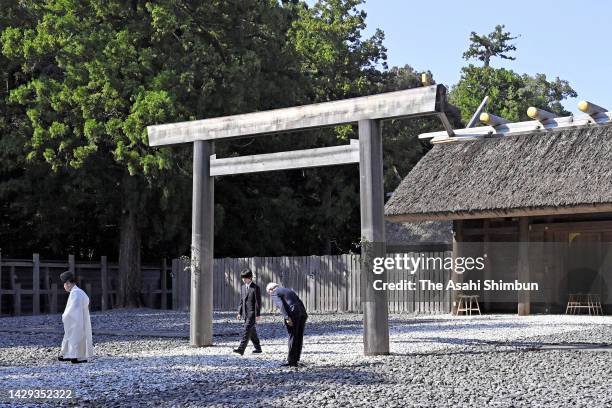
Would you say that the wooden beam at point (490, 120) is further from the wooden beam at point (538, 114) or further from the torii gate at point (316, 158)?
the torii gate at point (316, 158)

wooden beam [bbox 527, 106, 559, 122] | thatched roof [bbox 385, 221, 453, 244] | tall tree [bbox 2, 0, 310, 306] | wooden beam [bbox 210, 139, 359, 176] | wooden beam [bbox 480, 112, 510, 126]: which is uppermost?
tall tree [bbox 2, 0, 310, 306]

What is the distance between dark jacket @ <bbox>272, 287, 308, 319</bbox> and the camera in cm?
1189

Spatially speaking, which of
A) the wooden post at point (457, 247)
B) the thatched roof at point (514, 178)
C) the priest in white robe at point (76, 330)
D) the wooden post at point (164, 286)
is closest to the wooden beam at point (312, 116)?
the priest in white robe at point (76, 330)

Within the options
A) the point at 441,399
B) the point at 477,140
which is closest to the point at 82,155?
the point at 477,140

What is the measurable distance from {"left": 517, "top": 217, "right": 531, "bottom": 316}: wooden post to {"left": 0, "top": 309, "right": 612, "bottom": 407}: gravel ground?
3.45 m

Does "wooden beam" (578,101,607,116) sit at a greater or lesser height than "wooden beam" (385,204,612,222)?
greater

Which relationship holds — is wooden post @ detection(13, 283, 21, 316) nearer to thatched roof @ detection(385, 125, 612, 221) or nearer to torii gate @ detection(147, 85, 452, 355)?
thatched roof @ detection(385, 125, 612, 221)

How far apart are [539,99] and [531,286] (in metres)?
25.5

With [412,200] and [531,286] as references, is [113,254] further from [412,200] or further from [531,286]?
[531,286]

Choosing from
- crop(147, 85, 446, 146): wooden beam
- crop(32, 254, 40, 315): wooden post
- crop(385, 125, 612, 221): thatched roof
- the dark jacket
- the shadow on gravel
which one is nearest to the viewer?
the shadow on gravel

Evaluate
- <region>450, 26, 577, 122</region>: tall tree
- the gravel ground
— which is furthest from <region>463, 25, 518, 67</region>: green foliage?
the gravel ground

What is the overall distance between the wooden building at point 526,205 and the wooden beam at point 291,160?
848cm

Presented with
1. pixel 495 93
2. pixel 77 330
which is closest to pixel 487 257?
pixel 77 330

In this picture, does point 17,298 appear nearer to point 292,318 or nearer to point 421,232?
point 421,232
